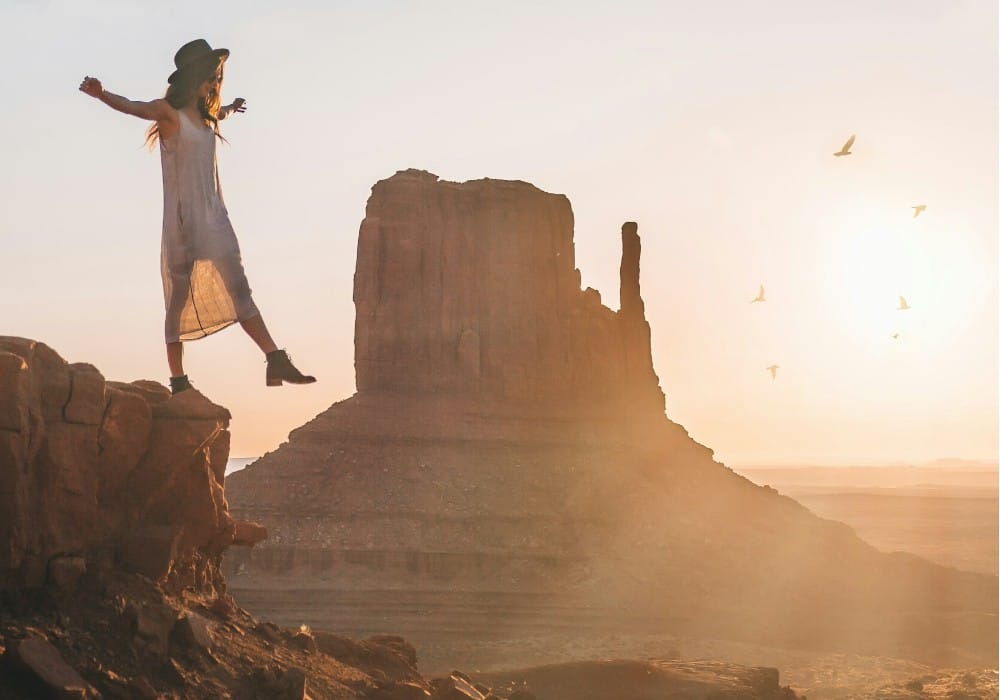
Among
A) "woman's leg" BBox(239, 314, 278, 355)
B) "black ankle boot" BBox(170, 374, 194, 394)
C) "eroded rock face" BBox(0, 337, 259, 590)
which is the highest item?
"woman's leg" BBox(239, 314, 278, 355)

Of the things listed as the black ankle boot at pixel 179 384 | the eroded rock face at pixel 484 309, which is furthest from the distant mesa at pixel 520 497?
the black ankle boot at pixel 179 384

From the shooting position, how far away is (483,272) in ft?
268

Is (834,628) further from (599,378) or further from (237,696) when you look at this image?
(237,696)

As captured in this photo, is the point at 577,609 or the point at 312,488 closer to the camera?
the point at 577,609

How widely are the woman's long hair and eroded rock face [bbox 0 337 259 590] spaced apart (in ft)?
6.67

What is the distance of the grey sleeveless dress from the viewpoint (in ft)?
38.5

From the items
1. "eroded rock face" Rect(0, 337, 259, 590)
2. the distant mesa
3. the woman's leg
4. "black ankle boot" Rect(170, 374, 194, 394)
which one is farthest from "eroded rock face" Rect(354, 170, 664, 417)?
the woman's leg

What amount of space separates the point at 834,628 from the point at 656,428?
2089 centimetres

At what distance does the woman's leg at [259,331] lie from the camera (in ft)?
38.7

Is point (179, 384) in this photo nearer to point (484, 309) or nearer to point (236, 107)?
point (236, 107)

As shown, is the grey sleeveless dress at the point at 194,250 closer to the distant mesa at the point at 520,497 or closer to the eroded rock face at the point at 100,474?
the eroded rock face at the point at 100,474

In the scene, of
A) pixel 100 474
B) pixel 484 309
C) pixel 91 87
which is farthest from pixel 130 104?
pixel 484 309

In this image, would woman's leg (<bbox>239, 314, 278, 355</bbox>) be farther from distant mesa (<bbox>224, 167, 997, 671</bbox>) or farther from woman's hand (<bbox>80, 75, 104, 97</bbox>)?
distant mesa (<bbox>224, 167, 997, 671</bbox>)

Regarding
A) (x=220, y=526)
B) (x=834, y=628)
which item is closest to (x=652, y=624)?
(x=834, y=628)
